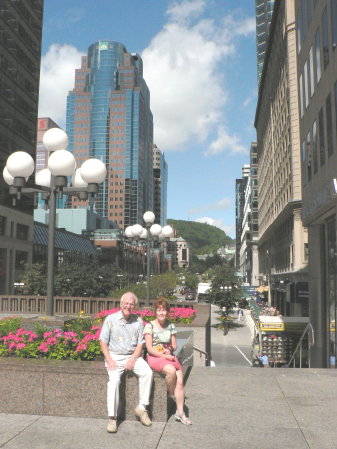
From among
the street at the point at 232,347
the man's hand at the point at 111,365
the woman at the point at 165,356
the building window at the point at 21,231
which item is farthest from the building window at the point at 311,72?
the building window at the point at 21,231

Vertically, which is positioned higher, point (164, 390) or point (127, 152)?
point (127, 152)

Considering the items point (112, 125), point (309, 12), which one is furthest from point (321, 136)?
point (112, 125)

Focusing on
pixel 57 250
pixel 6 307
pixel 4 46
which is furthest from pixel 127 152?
pixel 6 307

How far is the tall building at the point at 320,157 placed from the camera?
1680 cm

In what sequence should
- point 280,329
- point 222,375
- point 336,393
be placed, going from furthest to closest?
point 280,329 → point 222,375 → point 336,393

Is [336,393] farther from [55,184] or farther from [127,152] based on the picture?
[127,152]

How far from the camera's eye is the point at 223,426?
220 inches

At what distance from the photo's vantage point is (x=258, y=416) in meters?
5.92

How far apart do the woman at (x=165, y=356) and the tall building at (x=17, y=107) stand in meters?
53.7

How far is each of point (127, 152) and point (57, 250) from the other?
358 feet

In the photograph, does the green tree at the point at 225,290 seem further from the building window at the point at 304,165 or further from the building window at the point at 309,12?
the building window at the point at 309,12

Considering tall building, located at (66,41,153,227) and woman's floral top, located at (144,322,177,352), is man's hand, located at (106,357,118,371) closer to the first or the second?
woman's floral top, located at (144,322,177,352)

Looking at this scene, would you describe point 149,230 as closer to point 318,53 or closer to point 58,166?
point 58,166

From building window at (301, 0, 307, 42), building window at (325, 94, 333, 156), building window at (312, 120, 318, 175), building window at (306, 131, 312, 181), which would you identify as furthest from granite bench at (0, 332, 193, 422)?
building window at (301, 0, 307, 42)
